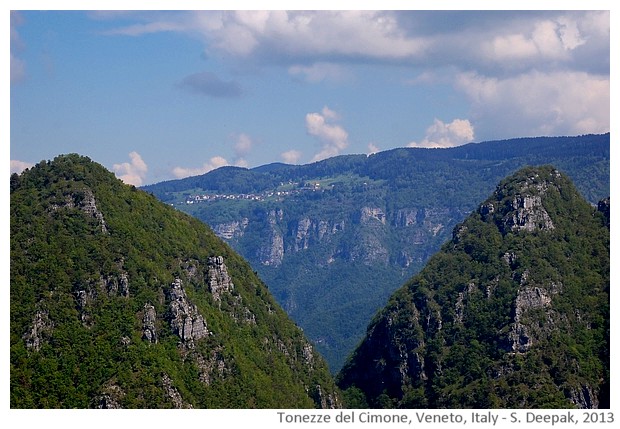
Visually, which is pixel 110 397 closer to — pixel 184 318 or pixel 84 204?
pixel 184 318

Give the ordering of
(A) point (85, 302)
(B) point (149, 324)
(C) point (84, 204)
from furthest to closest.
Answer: (C) point (84, 204)
(B) point (149, 324)
(A) point (85, 302)

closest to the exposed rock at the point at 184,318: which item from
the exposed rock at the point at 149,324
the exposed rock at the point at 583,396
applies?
the exposed rock at the point at 149,324

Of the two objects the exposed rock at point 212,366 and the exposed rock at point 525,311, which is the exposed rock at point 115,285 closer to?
the exposed rock at point 212,366

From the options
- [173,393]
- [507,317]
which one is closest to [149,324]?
[173,393]

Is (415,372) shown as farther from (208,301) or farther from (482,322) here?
(208,301)

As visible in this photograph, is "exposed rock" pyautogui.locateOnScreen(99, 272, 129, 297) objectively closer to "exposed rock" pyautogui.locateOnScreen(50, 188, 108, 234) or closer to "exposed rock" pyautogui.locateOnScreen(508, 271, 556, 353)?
"exposed rock" pyautogui.locateOnScreen(50, 188, 108, 234)

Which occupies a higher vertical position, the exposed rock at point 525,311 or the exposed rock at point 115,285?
the exposed rock at point 115,285
